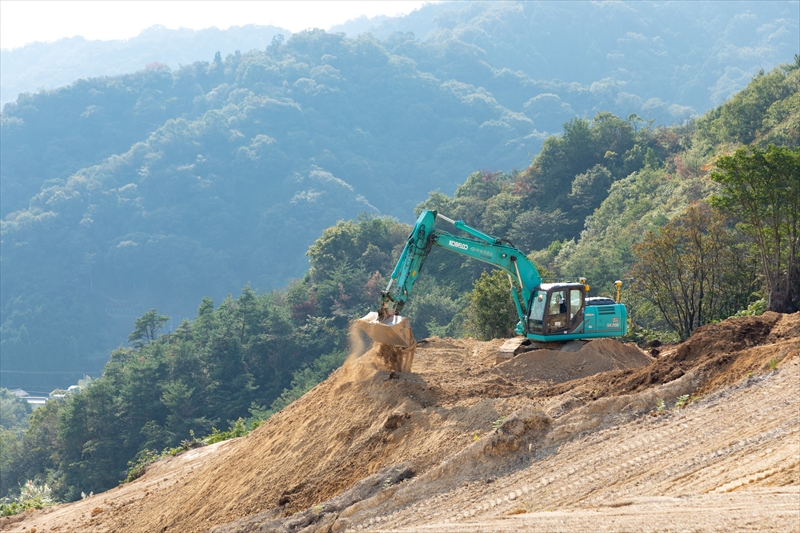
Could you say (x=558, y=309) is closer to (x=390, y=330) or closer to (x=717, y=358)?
(x=390, y=330)

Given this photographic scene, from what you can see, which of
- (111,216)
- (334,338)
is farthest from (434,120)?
(334,338)

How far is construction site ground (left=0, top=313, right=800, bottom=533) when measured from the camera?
10.3 meters

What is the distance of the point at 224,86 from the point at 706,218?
18039 centimetres

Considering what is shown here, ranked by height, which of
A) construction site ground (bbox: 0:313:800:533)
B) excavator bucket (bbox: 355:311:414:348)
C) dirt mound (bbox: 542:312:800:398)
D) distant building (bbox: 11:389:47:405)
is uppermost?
distant building (bbox: 11:389:47:405)

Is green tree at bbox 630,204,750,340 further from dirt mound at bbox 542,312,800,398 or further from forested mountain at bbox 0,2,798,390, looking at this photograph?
forested mountain at bbox 0,2,798,390

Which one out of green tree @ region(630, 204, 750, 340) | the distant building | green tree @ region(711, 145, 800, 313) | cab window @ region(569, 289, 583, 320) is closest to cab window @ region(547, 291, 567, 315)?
cab window @ region(569, 289, 583, 320)

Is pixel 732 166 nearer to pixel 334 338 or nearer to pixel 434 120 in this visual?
pixel 334 338

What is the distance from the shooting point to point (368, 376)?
16734 millimetres

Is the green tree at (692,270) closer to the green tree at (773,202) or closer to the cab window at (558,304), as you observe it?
the green tree at (773,202)

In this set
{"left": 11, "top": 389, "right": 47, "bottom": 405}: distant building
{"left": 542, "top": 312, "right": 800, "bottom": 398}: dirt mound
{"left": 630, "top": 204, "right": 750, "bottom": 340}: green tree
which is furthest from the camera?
{"left": 11, "top": 389, "right": 47, "bottom": 405}: distant building

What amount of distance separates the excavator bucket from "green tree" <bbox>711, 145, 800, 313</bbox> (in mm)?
13751

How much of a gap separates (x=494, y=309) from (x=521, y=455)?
2010 cm

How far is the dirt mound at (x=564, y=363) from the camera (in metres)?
18.4

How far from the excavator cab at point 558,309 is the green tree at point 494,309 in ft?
39.1
